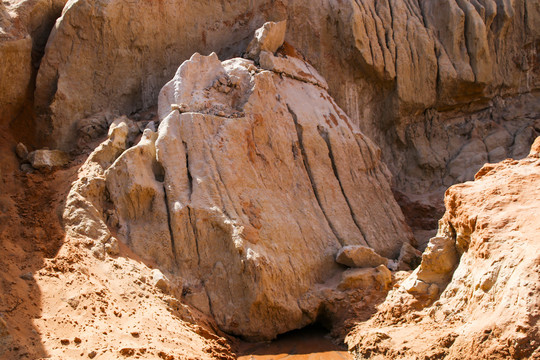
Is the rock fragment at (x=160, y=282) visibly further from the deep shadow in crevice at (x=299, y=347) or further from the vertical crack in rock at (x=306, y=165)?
the vertical crack in rock at (x=306, y=165)

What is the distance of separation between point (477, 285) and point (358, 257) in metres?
2.70

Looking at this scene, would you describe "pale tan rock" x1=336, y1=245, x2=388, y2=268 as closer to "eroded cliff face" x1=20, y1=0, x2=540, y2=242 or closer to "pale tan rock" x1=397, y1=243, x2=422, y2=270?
"pale tan rock" x1=397, y1=243, x2=422, y2=270

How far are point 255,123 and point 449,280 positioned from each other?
3976 millimetres

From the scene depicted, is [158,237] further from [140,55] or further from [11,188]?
[140,55]

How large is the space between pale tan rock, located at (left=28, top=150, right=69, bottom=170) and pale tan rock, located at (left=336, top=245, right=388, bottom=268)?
439 cm

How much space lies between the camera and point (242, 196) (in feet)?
26.9

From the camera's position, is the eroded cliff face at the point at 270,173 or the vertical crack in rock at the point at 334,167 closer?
the eroded cliff face at the point at 270,173

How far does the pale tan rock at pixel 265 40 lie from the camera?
10.1m

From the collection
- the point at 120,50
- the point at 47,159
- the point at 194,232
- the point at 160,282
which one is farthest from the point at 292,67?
the point at 160,282

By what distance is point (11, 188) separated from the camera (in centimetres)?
791

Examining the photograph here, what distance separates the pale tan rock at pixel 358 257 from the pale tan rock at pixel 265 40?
387cm

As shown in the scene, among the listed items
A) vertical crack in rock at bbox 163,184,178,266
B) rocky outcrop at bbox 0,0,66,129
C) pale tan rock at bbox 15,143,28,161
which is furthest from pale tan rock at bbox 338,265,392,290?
rocky outcrop at bbox 0,0,66,129

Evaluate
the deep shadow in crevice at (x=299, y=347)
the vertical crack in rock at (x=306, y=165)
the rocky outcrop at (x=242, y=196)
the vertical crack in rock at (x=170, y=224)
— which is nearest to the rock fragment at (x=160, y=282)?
the rocky outcrop at (x=242, y=196)

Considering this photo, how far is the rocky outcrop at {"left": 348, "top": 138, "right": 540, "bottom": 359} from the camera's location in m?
5.12
